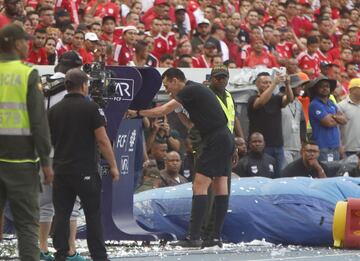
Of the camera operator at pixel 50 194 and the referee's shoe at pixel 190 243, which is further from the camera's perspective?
the referee's shoe at pixel 190 243

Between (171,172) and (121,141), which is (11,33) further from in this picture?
(171,172)

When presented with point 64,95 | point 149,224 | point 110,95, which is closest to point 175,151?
point 149,224

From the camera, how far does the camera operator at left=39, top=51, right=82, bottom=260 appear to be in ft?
40.5

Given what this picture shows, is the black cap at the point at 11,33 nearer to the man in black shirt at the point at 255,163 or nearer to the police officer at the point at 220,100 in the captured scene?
the police officer at the point at 220,100

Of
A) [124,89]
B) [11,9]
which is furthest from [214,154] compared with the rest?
[11,9]

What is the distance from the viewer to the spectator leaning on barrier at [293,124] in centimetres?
1927

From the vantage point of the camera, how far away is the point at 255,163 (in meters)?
18.1

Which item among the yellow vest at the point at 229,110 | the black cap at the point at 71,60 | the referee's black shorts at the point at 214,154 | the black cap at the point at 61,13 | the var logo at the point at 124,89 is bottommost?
the referee's black shorts at the point at 214,154

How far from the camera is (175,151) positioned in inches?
691

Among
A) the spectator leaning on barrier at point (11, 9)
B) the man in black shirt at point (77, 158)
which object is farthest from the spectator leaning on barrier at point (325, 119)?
the man in black shirt at point (77, 158)

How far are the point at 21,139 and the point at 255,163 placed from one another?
8.16 m

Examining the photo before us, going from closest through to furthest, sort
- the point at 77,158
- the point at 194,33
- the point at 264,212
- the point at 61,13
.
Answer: the point at 77,158 → the point at 264,212 → the point at 61,13 → the point at 194,33

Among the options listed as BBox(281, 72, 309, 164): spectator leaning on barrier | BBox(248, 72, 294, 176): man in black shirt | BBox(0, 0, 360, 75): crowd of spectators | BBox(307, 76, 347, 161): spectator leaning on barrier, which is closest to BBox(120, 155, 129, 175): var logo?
BBox(0, 0, 360, 75): crowd of spectators

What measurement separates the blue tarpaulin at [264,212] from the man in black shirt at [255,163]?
2.37 metres
